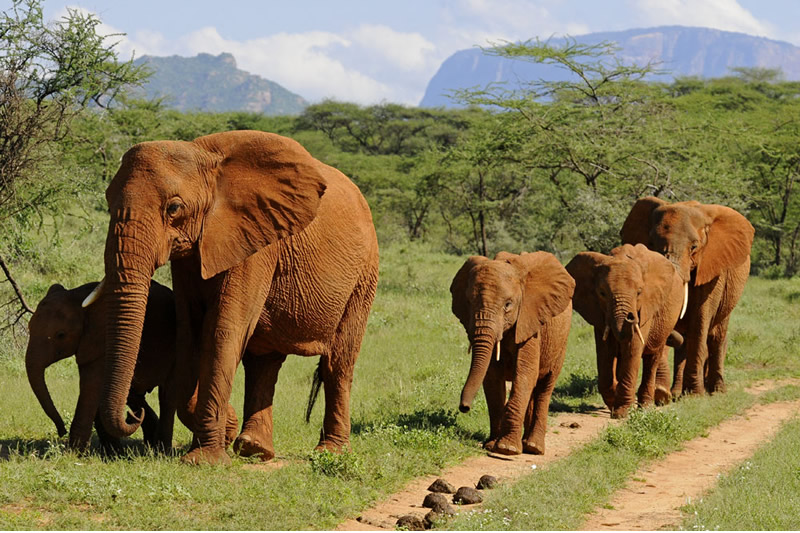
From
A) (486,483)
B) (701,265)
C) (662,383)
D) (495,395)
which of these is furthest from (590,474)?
(701,265)

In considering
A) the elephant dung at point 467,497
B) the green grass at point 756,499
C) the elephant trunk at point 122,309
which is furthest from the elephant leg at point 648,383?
the elephant trunk at point 122,309

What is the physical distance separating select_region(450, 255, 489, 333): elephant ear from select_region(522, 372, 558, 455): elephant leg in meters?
1.05

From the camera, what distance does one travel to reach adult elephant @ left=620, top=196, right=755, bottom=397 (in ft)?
40.2

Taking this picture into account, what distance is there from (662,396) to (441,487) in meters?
5.50

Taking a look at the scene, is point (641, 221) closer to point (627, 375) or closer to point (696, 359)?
point (696, 359)

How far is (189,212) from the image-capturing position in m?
6.38

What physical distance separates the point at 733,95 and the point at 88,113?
34.6 meters

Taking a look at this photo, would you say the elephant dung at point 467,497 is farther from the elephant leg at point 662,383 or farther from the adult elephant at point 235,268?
the elephant leg at point 662,383

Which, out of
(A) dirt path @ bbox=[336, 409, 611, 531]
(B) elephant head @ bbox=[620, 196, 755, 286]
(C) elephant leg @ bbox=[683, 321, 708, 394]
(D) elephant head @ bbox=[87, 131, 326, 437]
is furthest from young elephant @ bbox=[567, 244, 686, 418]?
(D) elephant head @ bbox=[87, 131, 326, 437]

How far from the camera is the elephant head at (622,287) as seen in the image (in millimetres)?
10406

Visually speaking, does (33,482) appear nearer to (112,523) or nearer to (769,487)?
(112,523)

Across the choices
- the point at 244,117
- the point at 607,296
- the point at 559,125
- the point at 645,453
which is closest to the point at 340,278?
the point at 645,453

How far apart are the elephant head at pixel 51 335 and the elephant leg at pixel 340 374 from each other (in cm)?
190

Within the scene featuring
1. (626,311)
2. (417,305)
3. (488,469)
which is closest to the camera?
(488,469)
